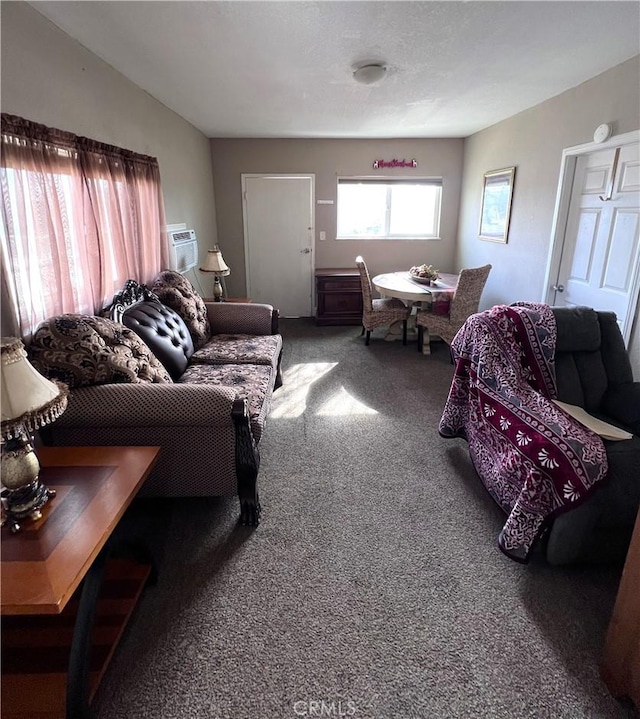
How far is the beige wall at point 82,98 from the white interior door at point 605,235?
3.33 metres

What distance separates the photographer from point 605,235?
119 inches

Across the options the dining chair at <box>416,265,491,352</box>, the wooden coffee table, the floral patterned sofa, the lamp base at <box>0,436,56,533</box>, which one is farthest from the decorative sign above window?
the lamp base at <box>0,436,56,533</box>

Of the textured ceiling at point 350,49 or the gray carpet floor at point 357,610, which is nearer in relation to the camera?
the gray carpet floor at point 357,610

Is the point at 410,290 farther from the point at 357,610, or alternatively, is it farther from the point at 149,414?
the point at 357,610

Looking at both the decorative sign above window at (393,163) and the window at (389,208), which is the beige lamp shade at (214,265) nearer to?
the window at (389,208)

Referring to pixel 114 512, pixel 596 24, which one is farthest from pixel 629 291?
pixel 114 512

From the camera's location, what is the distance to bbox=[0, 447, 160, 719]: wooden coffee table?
3.67ft

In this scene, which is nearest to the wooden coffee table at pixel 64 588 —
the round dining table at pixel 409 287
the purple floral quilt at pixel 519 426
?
the purple floral quilt at pixel 519 426

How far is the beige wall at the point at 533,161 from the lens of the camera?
2.78 m

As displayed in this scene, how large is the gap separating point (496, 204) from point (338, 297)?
6.85 ft

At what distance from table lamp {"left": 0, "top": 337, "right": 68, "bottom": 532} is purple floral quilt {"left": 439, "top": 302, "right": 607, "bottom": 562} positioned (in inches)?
69.1

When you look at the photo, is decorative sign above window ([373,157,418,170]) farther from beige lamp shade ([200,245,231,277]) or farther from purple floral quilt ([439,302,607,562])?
purple floral quilt ([439,302,607,562])

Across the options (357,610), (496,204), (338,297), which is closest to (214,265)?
(338,297)

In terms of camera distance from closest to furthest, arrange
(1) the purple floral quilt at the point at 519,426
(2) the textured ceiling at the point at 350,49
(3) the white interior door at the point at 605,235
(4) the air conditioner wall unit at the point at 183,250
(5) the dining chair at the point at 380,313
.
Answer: (1) the purple floral quilt at the point at 519,426, (2) the textured ceiling at the point at 350,49, (3) the white interior door at the point at 605,235, (4) the air conditioner wall unit at the point at 183,250, (5) the dining chair at the point at 380,313
